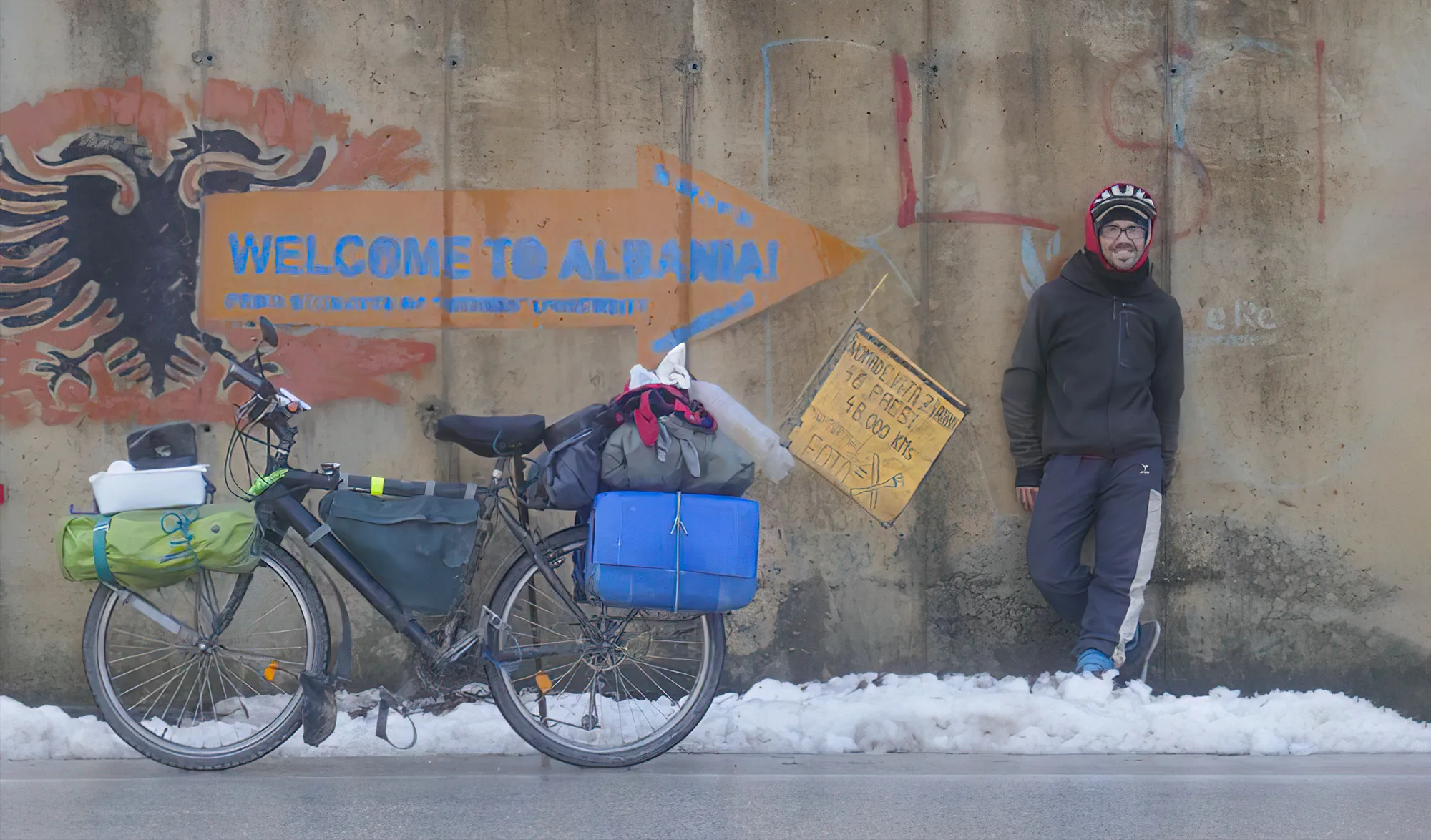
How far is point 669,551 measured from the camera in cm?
464

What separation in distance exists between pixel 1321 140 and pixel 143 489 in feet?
16.7

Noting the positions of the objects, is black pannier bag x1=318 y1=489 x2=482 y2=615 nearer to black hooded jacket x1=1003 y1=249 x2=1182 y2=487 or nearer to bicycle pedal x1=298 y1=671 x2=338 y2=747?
bicycle pedal x1=298 y1=671 x2=338 y2=747

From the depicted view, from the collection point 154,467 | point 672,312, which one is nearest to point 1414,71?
point 672,312

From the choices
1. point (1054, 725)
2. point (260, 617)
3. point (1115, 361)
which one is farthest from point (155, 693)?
point (1115, 361)

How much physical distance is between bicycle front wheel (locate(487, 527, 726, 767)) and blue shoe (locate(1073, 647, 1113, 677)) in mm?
1557

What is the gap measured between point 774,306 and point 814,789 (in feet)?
7.03

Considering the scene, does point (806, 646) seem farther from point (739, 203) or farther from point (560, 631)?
point (739, 203)

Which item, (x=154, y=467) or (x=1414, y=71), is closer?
(x=154, y=467)

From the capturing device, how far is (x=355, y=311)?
5.76m

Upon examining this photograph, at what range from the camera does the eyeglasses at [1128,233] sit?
5.49 metres

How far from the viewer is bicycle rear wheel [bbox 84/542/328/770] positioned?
4.80m

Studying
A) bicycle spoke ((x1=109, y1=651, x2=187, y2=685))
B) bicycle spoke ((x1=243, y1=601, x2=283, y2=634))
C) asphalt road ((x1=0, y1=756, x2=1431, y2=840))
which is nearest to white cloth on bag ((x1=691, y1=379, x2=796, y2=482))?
asphalt road ((x1=0, y1=756, x2=1431, y2=840))

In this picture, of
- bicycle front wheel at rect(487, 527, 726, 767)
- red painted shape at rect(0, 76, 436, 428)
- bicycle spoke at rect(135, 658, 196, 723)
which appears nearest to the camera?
bicycle front wheel at rect(487, 527, 726, 767)

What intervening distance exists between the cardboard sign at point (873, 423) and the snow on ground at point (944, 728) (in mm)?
942
